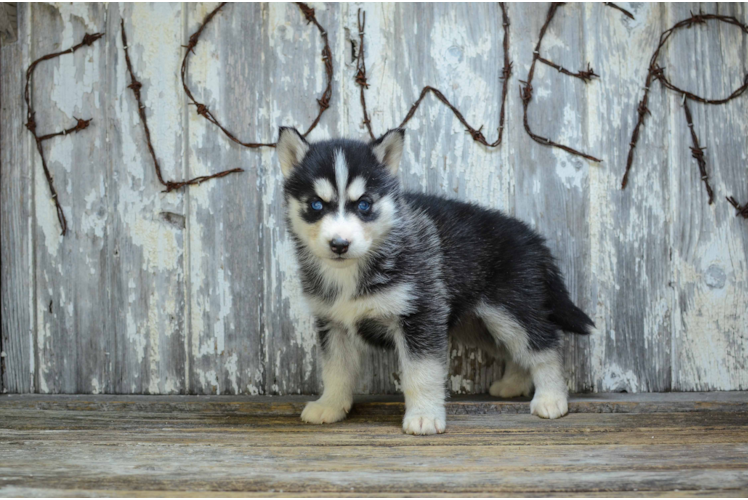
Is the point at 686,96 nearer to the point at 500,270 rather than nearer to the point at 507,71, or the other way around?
the point at 507,71

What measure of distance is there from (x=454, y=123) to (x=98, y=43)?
2.03m

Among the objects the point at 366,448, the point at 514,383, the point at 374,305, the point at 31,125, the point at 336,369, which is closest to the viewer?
the point at 366,448

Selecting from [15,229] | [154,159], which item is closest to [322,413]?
[154,159]

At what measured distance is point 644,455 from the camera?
2260 mm

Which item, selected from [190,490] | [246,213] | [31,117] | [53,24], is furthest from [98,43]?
[190,490]

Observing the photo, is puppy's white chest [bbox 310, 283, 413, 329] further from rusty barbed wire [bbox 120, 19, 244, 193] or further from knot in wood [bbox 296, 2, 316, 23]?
knot in wood [bbox 296, 2, 316, 23]

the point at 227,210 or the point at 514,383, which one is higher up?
the point at 227,210

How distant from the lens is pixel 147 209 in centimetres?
346

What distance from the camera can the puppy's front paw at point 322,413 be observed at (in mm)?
2889

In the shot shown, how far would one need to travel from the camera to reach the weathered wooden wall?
3.38 metres

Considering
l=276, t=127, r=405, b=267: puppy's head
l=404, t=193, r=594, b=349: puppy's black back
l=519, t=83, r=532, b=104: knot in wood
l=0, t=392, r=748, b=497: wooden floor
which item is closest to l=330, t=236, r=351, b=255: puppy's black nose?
l=276, t=127, r=405, b=267: puppy's head

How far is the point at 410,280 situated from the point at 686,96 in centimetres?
190

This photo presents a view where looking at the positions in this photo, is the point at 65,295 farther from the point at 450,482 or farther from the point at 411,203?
the point at 450,482

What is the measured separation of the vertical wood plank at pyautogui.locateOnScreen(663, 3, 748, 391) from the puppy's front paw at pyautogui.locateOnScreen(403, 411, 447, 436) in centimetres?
150
